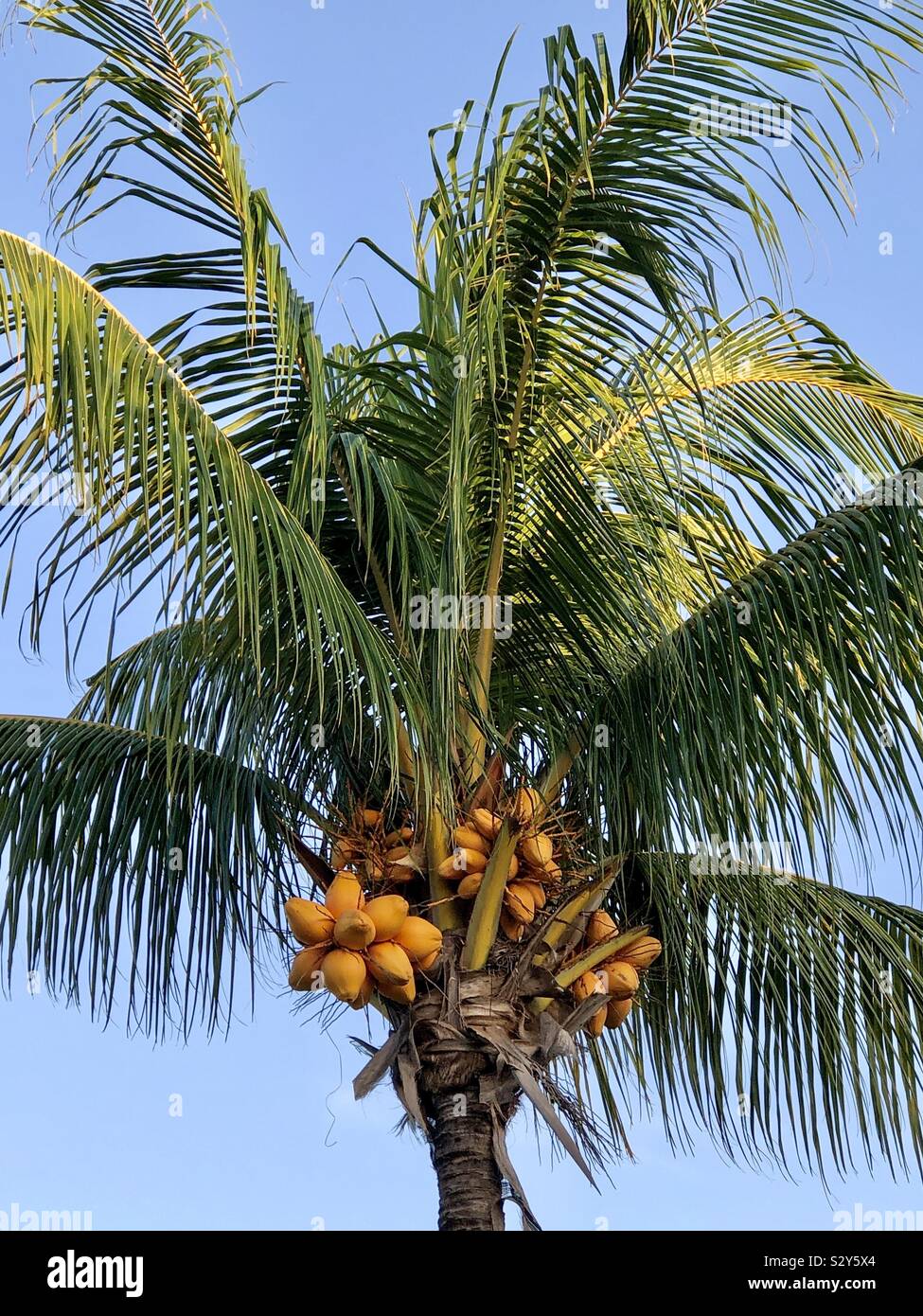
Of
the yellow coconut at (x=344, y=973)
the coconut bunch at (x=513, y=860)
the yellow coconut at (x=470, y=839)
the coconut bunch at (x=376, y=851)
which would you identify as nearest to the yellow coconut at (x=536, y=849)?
the coconut bunch at (x=513, y=860)

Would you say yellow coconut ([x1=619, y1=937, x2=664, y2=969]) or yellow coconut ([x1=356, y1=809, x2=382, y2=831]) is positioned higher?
yellow coconut ([x1=356, y1=809, x2=382, y2=831])

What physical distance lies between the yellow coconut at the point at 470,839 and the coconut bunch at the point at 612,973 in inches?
21.2

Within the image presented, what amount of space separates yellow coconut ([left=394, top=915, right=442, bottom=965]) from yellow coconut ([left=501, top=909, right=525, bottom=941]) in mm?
310

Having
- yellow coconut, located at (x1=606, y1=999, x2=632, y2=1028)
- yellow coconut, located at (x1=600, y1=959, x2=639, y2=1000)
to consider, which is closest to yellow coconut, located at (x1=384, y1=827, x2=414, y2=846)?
yellow coconut, located at (x1=600, y1=959, x2=639, y2=1000)

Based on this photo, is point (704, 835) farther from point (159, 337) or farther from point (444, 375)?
point (159, 337)

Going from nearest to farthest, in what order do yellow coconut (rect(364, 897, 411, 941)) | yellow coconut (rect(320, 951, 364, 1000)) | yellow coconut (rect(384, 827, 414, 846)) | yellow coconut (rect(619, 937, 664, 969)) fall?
1. yellow coconut (rect(320, 951, 364, 1000))
2. yellow coconut (rect(364, 897, 411, 941))
3. yellow coconut (rect(384, 827, 414, 846))
4. yellow coconut (rect(619, 937, 664, 969))

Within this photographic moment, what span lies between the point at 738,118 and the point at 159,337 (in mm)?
2041

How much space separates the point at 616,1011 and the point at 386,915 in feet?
3.49

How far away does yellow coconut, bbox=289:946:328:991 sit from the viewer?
5184 millimetres

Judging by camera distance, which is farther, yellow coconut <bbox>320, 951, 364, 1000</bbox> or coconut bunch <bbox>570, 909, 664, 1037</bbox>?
coconut bunch <bbox>570, 909, 664, 1037</bbox>

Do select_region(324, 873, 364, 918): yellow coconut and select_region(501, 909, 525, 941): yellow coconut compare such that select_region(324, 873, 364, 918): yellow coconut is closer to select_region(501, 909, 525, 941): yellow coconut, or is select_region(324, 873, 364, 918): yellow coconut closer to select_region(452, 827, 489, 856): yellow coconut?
select_region(452, 827, 489, 856): yellow coconut

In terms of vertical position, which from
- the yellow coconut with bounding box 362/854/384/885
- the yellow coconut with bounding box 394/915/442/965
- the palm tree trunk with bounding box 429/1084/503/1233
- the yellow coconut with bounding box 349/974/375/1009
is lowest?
the palm tree trunk with bounding box 429/1084/503/1233

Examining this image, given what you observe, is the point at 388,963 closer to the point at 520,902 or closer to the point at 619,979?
the point at 520,902
